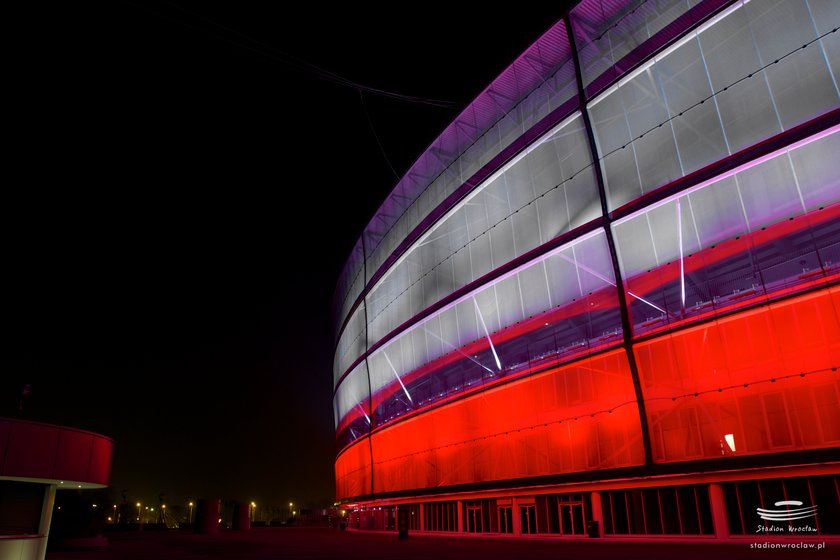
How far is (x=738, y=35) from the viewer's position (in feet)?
60.0

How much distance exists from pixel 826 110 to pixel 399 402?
81.4ft

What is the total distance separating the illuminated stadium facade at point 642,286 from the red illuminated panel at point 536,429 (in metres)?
0.08

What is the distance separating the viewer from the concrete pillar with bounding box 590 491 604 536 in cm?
1972

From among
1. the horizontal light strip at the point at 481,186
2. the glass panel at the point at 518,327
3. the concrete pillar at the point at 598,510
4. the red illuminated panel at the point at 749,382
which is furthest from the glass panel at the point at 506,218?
the concrete pillar at the point at 598,510

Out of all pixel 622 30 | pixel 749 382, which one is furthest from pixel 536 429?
pixel 622 30

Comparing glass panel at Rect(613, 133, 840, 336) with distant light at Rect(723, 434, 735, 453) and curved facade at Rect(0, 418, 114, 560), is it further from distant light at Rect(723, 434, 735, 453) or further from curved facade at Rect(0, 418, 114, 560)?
curved facade at Rect(0, 418, 114, 560)

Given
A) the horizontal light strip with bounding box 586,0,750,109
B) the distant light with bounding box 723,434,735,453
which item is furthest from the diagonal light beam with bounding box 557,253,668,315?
the horizontal light strip with bounding box 586,0,750,109

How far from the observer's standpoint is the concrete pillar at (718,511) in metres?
16.4

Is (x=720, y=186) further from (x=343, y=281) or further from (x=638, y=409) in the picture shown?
(x=343, y=281)

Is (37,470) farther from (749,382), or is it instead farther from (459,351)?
(749,382)

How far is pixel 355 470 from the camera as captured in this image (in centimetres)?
4066

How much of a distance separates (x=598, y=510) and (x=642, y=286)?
8.16m

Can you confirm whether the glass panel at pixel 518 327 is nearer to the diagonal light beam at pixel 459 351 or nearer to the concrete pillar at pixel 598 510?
the diagonal light beam at pixel 459 351

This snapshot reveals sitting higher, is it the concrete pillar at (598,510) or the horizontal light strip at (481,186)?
the horizontal light strip at (481,186)
